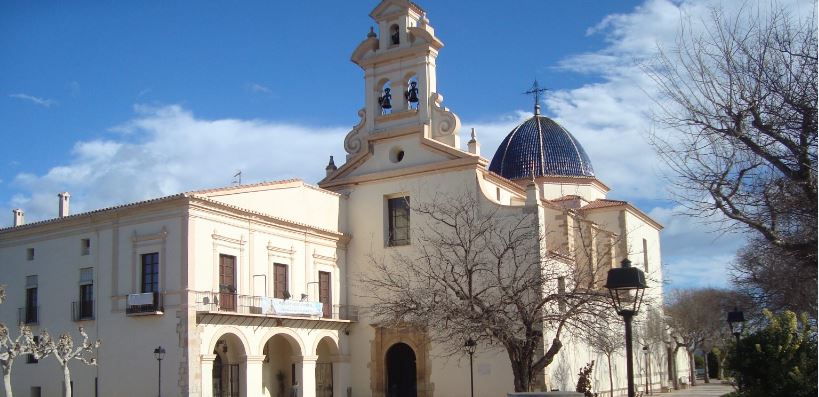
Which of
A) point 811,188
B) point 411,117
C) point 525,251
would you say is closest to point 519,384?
point 525,251

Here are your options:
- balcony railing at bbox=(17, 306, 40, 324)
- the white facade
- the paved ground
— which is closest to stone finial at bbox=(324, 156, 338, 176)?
the white facade

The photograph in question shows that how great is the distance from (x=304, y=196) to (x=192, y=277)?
6.89 meters

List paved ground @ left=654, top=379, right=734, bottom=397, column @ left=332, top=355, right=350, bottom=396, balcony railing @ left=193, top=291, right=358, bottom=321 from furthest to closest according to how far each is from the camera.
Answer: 1. paved ground @ left=654, top=379, right=734, bottom=397
2. column @ left=332, top=355, right=350, bottom=396
3. balcony railing @ left=193, top=291, right=358, bottom=321

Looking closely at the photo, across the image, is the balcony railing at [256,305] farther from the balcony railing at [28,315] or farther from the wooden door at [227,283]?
the balcony railing at [28,315]

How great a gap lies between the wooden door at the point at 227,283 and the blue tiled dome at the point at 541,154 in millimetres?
18644

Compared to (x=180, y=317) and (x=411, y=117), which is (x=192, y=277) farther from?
(x=411, y=117)

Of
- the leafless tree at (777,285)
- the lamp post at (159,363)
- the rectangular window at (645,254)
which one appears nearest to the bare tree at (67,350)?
the lamp post at (159,363)

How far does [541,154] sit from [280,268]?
17355 millimetres

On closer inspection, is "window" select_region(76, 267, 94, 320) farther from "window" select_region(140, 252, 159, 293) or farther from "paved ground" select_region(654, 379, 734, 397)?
"paved ground" select_region(654, 379, 734, 397)

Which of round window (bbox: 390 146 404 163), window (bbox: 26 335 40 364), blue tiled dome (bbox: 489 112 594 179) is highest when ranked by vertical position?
blue tiled dome (bbox: 489 112 594 179)

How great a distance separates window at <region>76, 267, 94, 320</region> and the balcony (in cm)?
225

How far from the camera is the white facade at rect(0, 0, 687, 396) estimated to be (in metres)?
27.8

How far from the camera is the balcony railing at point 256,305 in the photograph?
27.7m

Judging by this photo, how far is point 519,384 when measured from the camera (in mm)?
25891
